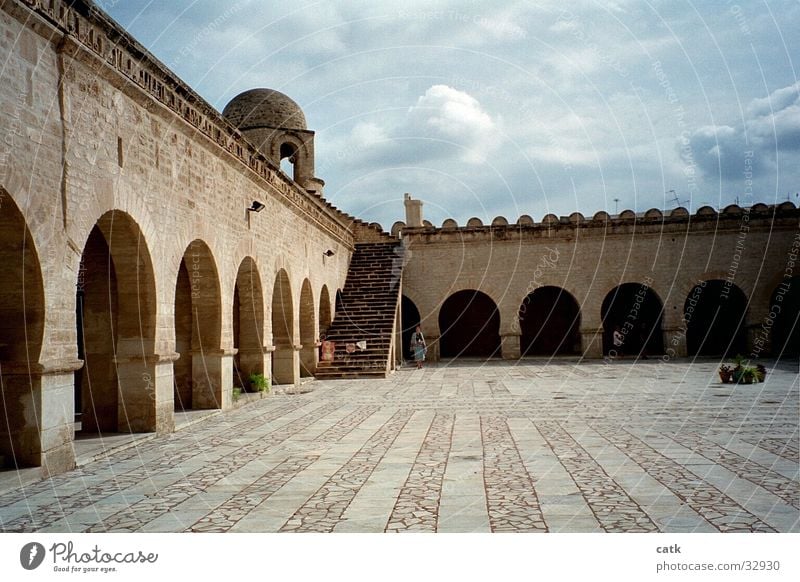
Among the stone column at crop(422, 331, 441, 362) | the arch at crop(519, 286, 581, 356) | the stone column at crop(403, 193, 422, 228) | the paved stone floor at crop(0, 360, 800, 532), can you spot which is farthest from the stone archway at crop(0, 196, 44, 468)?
the arch at crop(519, 286, 581, 356)

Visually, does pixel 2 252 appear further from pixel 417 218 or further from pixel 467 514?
pixel 417 218

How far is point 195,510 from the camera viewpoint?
5434mm

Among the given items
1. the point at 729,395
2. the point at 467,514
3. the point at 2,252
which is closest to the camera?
the point at 467,514

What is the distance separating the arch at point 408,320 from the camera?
2780 centimetres

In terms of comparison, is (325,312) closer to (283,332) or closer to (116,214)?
(283,332)

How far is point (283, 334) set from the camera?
16.8 meters

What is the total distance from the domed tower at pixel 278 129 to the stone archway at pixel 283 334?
9.02 metres

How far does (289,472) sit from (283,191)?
10447 millimetres

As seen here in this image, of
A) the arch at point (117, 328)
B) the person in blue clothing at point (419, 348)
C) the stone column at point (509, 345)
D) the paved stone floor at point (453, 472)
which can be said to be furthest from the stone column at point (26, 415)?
the stone column at point (509, 345)

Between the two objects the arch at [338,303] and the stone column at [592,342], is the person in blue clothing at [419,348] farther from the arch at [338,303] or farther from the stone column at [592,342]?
the stone column at [592,342]

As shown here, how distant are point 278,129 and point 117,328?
1674 cm

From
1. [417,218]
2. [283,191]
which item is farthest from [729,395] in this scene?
[417,218]

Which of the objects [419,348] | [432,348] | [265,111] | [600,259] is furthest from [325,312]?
[600,259]

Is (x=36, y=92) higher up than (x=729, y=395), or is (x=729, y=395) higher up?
(x=36, y=92)
